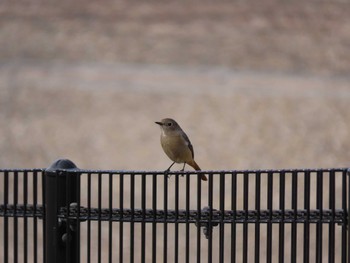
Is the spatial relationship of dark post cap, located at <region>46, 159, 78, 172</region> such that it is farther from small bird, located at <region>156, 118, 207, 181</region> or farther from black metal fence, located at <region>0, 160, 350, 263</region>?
small bird, located at <region>156, 118, 207, 181</region>

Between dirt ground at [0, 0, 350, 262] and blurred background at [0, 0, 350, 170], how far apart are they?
14 millimetres

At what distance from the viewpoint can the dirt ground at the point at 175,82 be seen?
1366 cm

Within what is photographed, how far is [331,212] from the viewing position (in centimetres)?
446

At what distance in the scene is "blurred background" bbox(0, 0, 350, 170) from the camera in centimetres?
1366

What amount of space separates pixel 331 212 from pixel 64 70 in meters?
10.3

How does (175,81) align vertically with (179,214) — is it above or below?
above

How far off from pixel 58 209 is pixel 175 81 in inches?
371

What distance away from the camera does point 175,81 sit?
14195 millimetres

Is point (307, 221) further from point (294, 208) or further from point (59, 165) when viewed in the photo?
point (59, 165)

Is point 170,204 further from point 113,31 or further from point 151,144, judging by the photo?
point 113,31

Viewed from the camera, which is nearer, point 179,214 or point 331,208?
point 331,208

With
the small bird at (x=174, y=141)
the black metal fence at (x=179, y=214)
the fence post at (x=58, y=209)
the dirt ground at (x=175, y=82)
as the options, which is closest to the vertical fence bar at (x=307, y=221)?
the black metal fence at (x=179, y=214)

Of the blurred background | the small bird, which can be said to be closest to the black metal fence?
the small bird

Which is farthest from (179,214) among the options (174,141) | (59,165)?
(174,141)
